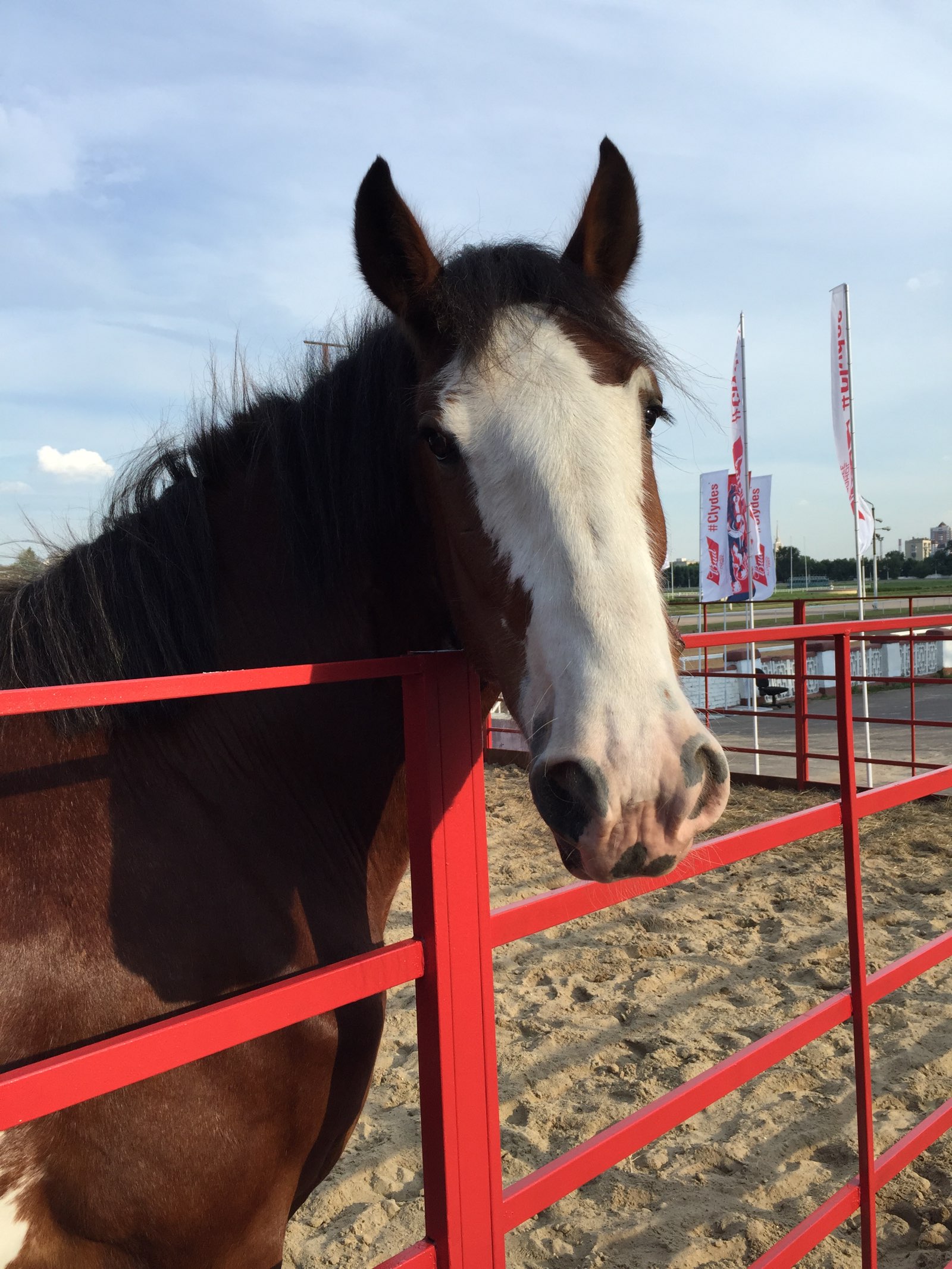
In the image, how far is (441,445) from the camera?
1.46m

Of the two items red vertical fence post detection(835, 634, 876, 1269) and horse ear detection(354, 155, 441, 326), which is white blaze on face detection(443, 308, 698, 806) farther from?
red vertical fence post detection(835, 634, 876, 1269)

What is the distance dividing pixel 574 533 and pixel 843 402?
925 centimetres

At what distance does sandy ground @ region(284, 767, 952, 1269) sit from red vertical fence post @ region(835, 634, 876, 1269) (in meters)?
0.62

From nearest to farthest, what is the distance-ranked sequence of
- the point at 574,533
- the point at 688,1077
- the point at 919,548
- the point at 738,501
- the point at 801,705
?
1. the point at 574,533
2. the point at 688,1077
3. the point at 801,705
4. the point at 738,501
5. the point at 919,548

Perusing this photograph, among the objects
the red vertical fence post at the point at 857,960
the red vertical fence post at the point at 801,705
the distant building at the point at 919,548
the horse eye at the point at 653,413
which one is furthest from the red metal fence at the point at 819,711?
the distant building at the point at 919,548

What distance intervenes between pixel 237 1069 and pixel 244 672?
77 centimetres

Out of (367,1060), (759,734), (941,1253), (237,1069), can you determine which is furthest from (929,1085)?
(759,734)

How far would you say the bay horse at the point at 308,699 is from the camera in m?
1.22

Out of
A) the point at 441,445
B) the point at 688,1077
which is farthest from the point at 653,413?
the point at 688,1077

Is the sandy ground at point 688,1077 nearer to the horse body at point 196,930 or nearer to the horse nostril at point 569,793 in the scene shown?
the horse body at point 196,930

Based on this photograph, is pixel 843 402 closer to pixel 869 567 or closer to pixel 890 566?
pixel 869 567

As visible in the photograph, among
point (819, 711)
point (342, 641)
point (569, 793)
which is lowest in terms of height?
point (819, 711)

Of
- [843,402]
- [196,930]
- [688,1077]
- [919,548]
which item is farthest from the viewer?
[919,548]

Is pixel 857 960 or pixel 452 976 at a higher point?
pixel 452 976
